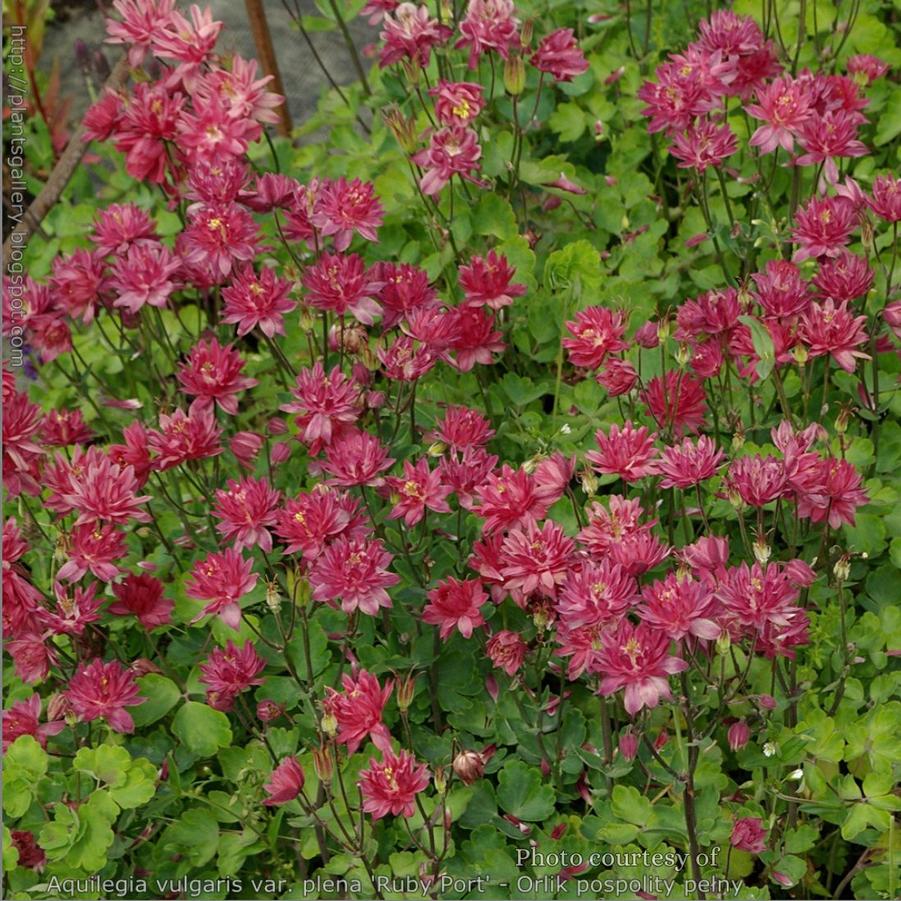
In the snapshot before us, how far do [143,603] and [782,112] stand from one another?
1.47 meters

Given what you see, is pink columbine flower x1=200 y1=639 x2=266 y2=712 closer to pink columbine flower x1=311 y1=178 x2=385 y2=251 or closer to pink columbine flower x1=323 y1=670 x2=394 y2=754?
pink columbine flower x1=323 y1=670 x2=394 y2=754

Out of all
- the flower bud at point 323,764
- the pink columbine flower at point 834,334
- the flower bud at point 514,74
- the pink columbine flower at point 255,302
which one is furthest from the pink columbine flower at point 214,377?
the pink columbine flower at point 834,334

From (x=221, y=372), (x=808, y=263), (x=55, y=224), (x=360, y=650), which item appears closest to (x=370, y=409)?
(x=221, y=372)

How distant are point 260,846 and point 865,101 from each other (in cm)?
179

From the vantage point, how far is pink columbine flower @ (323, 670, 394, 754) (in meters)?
1.97

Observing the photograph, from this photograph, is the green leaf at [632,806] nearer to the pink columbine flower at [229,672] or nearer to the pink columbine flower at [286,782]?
the pink columbine flower at [286,782]

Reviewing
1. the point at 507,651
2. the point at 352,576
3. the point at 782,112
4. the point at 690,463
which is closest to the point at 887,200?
the point at 782,112

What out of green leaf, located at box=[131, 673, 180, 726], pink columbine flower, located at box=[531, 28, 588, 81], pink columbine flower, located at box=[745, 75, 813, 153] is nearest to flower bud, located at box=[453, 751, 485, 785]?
green leaf, located at box=[131, 673, 180, 726]

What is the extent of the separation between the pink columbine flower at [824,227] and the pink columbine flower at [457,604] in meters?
0.81

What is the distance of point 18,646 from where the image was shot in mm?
2225

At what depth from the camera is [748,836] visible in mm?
2104

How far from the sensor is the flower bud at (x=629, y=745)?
6.92ft

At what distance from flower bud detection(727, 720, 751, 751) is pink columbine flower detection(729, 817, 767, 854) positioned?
0.38ft

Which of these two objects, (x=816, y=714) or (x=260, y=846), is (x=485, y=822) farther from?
(x=816, y=714)
